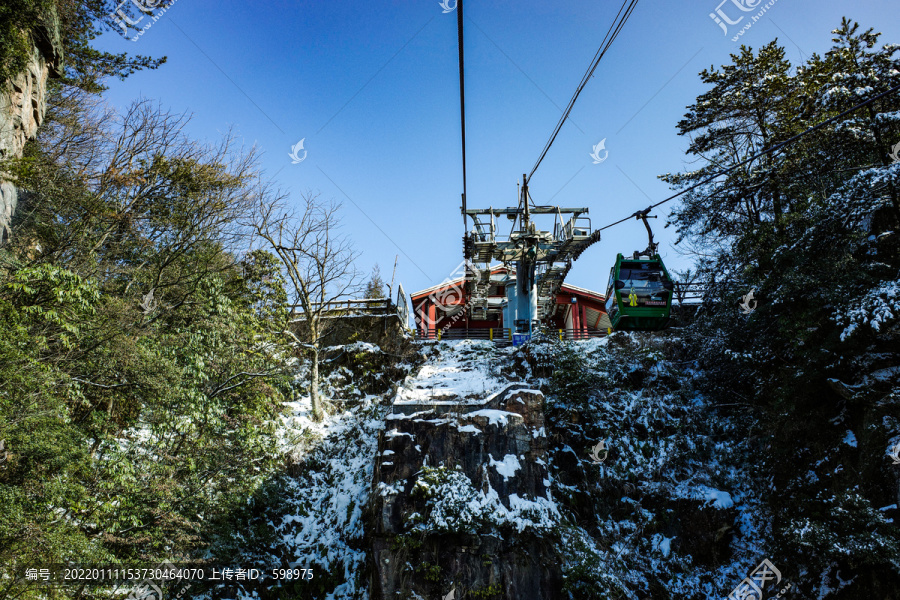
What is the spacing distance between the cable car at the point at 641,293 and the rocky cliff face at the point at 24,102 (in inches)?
598

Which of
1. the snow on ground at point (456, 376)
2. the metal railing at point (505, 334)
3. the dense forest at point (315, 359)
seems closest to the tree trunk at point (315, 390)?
the dense forest at point (315, 359)

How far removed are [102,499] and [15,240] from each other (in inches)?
252

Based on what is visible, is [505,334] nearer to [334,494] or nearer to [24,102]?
[334,494]

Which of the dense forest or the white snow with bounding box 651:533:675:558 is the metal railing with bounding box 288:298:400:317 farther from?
the white snow with bounding box 651:533:675:558

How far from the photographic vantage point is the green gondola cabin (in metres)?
15.6

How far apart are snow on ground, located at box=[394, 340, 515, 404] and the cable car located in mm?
3725

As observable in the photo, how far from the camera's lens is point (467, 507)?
10.4m

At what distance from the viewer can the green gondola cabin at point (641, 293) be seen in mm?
15570

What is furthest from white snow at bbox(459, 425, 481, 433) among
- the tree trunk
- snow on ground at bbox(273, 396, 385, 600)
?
the tree trunk

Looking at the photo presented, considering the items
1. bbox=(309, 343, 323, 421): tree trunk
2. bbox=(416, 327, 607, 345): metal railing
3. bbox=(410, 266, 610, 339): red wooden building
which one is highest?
bbox=(410, 266, 610, 339): red wooden building

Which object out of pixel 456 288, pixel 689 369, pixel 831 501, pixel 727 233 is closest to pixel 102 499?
pixel 831 501

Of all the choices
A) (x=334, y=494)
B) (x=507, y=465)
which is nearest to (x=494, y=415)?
(x=507, y=465)

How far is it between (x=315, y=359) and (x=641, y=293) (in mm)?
10335

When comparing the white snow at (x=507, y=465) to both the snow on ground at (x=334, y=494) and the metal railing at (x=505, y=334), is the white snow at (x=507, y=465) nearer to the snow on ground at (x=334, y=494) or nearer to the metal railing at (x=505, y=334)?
the snow on ground at (x=334, y=494)
